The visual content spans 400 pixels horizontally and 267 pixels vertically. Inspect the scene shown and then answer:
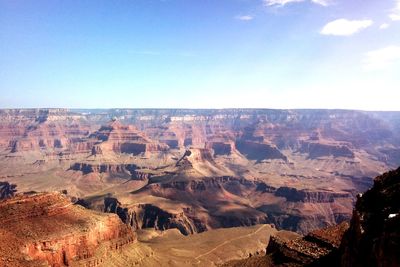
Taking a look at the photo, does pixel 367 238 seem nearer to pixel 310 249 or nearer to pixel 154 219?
pixel 310 249

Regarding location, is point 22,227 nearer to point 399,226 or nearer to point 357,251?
point 357,251

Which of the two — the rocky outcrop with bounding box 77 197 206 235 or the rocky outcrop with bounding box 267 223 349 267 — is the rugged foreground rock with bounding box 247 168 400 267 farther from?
the rocky outcrop with bounding box 77 197 206 235

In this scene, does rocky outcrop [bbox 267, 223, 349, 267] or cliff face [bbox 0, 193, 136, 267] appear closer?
rocky outcrop [bbox 267, 223, 349, 267]

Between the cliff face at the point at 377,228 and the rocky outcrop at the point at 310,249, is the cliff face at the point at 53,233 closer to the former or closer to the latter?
the rocky outcrop at the point at 310,249

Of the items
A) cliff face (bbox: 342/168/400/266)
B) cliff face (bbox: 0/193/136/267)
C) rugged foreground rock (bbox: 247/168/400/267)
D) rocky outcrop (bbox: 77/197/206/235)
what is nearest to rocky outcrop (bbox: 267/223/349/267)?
rugged foreground rock (bbox: 247/168/400/267)

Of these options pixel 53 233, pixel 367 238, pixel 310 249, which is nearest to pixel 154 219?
pixel 53 233

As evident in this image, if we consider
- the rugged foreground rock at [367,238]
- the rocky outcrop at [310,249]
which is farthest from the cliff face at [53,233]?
the rugged foreground rock at [367,238]

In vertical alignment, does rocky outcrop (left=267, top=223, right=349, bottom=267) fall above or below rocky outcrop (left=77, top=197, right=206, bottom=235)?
above
